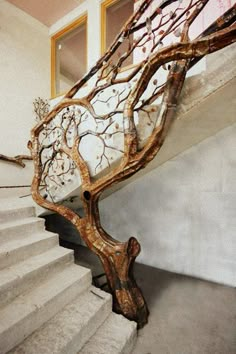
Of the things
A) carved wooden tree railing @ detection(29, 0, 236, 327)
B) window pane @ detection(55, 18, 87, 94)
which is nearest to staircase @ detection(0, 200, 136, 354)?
carved wooden tree railing @ detection(29, 0, 236, 327)

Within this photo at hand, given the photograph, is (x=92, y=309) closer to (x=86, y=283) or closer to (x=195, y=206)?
(x=86, y=283)

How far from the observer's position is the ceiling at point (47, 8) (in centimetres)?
389

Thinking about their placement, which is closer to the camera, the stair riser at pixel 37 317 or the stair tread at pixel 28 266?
the stair riser at pixel 37 317

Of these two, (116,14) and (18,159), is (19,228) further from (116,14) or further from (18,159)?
(116,14)

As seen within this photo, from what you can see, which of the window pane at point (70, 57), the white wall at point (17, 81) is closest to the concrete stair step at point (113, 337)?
the white wall at point (17, 81)

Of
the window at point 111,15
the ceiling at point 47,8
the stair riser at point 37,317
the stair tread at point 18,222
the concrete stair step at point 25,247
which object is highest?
the ceiling at point 47,8

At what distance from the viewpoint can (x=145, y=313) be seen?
1.91 metres

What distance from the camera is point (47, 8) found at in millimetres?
4078

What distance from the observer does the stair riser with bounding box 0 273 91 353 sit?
1.24 metres

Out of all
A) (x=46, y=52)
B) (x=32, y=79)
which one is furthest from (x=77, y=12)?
(x=32, y=79)

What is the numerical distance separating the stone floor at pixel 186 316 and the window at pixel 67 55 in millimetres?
4201

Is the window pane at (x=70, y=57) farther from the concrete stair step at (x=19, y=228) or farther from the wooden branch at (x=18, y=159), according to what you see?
the concrete stair step at (x=19, y=228)

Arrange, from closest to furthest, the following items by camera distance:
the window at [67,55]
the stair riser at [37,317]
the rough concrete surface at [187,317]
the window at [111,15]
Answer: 1. the stair riser at [37,317]
2. the rough concrete surface at [187,317]
3. the window at [111,15]
4. the window at [67,55]

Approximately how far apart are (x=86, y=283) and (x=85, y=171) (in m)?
1.08
